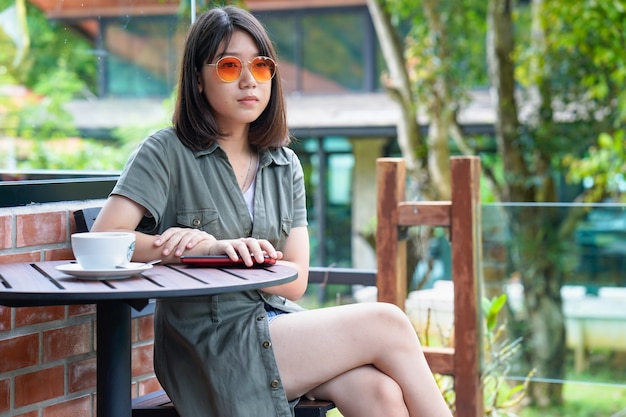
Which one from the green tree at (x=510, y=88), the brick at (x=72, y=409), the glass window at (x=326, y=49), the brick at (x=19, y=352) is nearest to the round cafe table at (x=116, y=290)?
the brick at (x=19, y=352)

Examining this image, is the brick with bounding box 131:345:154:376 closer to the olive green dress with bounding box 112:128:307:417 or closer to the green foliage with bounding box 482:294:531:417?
the olive green dress with bounding box 112:128:307:417

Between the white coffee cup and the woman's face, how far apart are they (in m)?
0.53

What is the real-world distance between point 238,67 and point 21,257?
705 millimetres

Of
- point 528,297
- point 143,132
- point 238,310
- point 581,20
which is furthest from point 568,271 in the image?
point 143,132

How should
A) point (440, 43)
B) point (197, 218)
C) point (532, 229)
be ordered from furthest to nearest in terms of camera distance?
point (440, 43) < point (532, 229) < point (197, 218)

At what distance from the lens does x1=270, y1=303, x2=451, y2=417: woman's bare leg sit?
2.16 metres

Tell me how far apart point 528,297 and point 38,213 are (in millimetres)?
3697

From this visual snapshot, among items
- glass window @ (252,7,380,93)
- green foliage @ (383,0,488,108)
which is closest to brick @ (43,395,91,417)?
green foliage @ (383,0,488,108)

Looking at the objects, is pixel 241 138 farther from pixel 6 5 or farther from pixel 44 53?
pixel 44 53

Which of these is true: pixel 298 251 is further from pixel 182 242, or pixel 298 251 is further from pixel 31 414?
pixel 31 414

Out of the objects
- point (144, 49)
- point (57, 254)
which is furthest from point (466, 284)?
point (144, 49)

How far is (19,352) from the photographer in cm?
230

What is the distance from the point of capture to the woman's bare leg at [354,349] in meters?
2.16

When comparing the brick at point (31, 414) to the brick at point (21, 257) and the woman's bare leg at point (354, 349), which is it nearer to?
the brick at point (21, 257)
